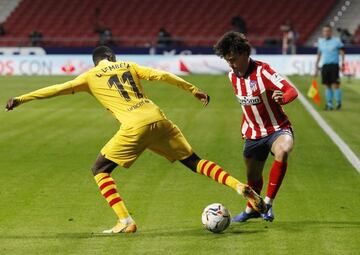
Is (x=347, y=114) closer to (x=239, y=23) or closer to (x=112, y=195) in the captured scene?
(x=112, y=195)

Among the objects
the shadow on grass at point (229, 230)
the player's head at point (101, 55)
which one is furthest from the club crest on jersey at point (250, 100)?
the player's head at point (101, 55)

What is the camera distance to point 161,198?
38.3 ft

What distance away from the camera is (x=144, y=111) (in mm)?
9852

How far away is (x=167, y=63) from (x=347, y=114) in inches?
765

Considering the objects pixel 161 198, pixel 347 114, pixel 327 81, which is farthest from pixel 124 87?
pixel 327 81

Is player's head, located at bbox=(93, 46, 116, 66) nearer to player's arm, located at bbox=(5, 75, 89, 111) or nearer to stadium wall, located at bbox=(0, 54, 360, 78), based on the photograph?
player's arm, located at bbox=(5, 75, 89, 111)

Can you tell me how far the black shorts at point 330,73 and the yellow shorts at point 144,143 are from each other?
56.3 ft

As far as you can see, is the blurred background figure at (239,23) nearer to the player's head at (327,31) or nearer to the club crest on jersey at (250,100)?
the player's head at (327,31)

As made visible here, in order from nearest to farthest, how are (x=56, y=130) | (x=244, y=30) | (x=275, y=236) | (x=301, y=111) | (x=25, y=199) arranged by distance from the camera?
(x=275, y=236) → (x=25, y=199) → (x=56, y=130) → (x=301, y=111) → (x=244, y=30)

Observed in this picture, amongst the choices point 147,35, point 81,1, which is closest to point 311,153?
point 147,35

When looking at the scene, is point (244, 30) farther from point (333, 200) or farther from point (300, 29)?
point (333, 200)

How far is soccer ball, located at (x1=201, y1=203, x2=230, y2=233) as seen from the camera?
946 cm

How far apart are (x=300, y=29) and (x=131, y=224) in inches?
1732

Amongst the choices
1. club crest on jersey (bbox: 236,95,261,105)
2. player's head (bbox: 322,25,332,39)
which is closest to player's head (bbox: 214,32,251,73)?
club crest on jersey (bbox: 236,95,261,105)
